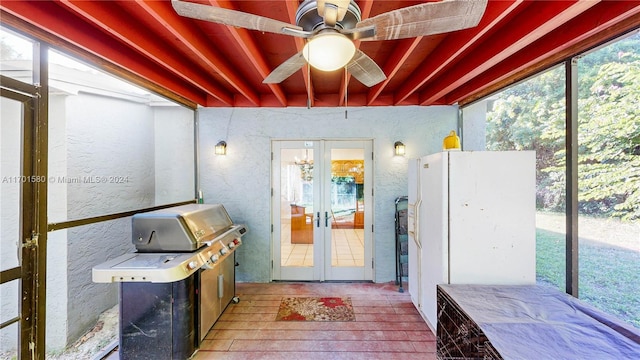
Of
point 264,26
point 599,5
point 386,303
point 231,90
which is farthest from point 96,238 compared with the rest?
point 599,5

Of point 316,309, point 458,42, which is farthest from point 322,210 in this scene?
point 458,42

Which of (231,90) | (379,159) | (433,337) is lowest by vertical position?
(433,337)

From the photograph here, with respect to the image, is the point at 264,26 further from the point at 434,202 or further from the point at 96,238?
the point at 96,238

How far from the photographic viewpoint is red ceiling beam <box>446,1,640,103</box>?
5.21 feet

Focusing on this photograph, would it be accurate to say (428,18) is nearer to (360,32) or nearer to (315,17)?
(360,32)

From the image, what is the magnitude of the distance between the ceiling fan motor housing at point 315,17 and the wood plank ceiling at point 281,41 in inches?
8.7

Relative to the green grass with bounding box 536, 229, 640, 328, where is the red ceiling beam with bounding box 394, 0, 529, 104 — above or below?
above

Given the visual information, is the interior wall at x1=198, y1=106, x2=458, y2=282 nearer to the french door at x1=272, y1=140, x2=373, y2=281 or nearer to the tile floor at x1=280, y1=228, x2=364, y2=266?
the french door at x1=272, y1=140, x2=373, y2=281

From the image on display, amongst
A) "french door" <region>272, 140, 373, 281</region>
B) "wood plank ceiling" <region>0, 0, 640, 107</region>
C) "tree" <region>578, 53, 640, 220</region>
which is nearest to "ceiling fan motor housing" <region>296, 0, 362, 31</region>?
"wood plank ceiling" <region>0, 0, 640, 107</region>

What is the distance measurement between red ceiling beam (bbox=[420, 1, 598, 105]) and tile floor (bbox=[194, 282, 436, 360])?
2.73 meters

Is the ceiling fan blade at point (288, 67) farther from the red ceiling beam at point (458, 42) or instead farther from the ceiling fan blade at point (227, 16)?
the red ceiling beam at point (458, 42)

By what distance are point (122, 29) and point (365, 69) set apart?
5.93ft

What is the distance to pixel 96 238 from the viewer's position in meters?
2.81

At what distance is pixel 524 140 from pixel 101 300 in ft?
21.1
